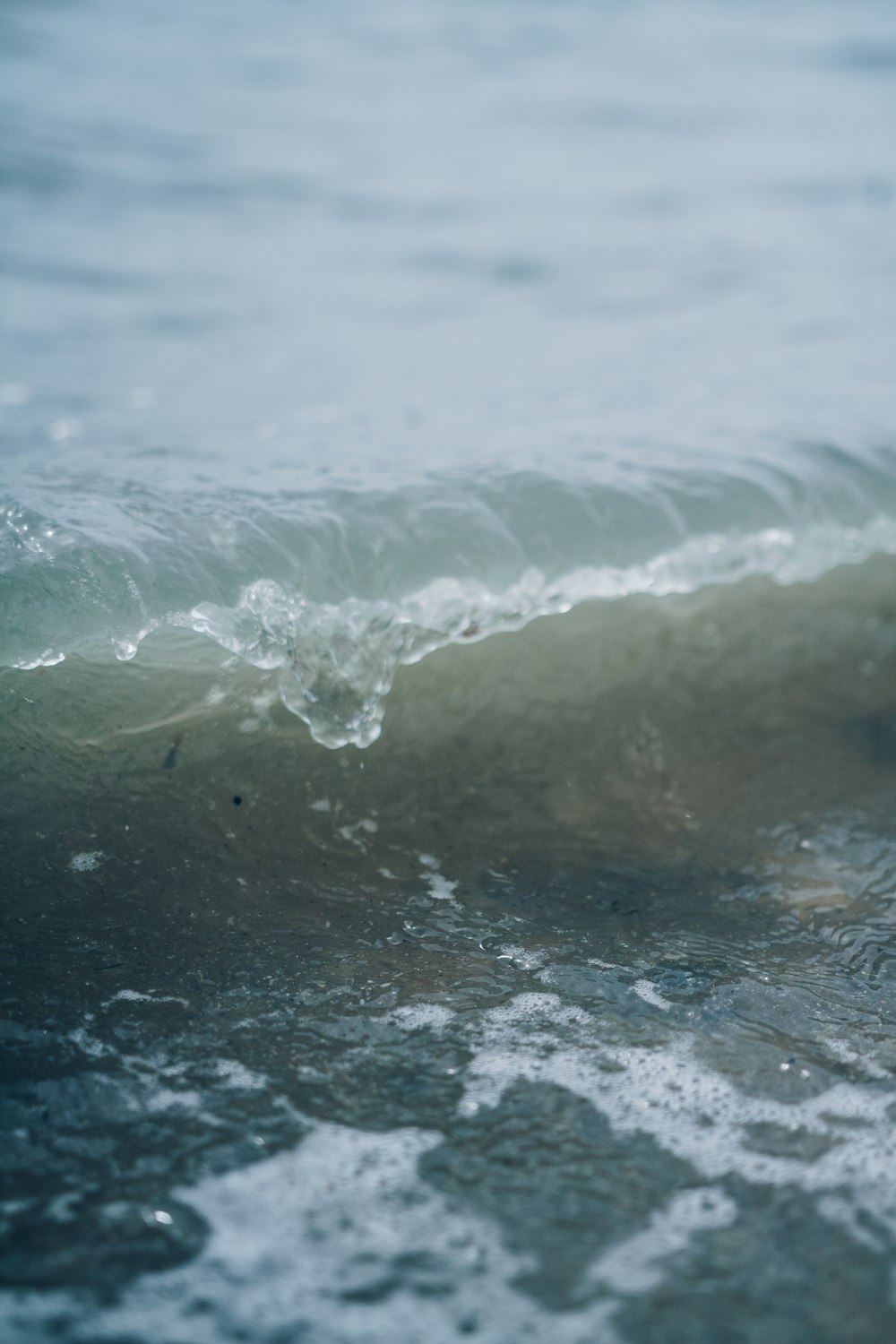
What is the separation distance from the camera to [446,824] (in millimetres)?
2076

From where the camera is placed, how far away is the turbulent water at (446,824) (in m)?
1.18

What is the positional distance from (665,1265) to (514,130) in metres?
7.85

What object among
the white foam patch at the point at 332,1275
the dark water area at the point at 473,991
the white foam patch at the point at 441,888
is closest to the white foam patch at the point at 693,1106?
the dark water area at the point at 473,991

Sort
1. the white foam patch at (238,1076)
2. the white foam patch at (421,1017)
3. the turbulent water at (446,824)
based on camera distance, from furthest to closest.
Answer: the white foam patch at (421,1017)
the white foam patch at (238,1076)
the turbulent water at (446,824)

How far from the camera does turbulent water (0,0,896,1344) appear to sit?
1184mm

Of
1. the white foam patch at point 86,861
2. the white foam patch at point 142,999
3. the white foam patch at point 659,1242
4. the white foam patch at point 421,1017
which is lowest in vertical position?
the white foam patch at point 142,999

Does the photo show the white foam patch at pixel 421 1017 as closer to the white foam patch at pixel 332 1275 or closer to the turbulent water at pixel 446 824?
the turbulent water at pixel 446 824

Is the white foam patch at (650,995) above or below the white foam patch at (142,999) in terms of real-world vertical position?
above

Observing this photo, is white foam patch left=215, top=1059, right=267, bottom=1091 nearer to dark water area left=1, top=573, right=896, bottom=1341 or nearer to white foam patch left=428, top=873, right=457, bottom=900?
dark water area left=1, top=573, right=896, bottom=1341

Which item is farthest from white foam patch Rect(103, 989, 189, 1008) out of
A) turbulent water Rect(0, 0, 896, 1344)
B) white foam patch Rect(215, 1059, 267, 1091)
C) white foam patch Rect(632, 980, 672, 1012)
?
white foam patch Rect(632, 980, 672, 1012)

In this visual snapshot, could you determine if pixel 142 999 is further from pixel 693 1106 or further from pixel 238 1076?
pixel 693 1106

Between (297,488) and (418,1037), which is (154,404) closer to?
(297,488)

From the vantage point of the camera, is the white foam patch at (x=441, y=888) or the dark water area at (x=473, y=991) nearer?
the dark water area at (x=473, y=991)

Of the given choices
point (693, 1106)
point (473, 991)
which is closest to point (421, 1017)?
point (473, 991)
